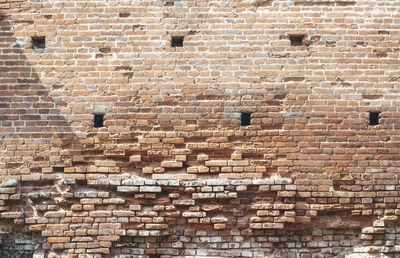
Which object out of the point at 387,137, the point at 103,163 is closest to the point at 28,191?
the point at 103,163

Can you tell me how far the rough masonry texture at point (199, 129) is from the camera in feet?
12.9

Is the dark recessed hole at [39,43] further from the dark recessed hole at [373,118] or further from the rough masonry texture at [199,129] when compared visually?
the dark recessed hole at [373,118]

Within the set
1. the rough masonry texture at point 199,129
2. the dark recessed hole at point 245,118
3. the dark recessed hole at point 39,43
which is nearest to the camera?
the rough masonry texture at point 199,129

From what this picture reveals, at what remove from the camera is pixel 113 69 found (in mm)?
4094

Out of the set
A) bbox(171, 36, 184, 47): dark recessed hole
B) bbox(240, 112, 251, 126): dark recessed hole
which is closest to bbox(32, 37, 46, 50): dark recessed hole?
bbox(171, 36, 184, 47): dark recessed hole

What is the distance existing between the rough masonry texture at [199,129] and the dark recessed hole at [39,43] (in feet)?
0.04

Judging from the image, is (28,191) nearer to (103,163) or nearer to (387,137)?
(103,163)

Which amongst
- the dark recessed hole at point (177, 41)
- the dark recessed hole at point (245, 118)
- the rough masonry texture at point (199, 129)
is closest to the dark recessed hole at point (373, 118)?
the rough masonry texture at point (199, 129)

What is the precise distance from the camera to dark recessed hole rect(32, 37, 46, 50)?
416cm

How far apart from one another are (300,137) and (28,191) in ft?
10.4

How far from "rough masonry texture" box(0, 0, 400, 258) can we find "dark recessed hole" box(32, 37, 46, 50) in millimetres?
12

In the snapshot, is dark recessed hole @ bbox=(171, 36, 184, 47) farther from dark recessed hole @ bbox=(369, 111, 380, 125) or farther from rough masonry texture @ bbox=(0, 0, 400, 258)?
dark recessed hole @ bbox=(369, 111, 380, 125)

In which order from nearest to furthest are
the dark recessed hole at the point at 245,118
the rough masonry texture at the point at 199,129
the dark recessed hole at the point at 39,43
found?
the rough masonry texture at the point at 199,129
the dark recessed hole at the point at 245,118
the dark recessed hole at the point at 39,43

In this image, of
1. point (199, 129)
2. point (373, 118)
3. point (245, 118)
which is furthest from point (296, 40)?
point (199, 129)
